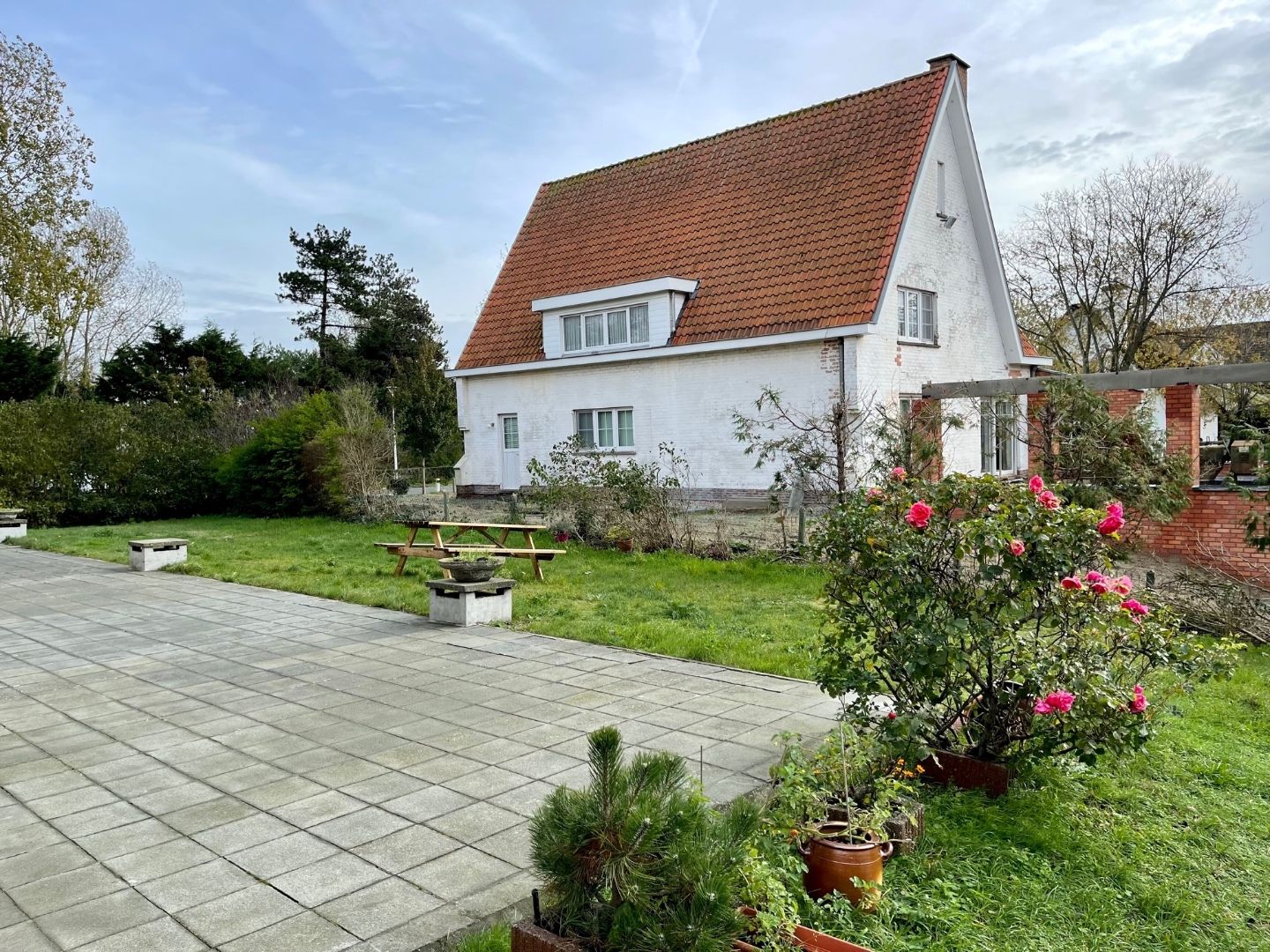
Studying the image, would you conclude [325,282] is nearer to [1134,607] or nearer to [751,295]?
[751,295]

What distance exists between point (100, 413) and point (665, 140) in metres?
15.7

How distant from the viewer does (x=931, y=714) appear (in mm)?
4293

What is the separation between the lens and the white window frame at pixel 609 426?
811 inches

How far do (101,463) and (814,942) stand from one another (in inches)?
918

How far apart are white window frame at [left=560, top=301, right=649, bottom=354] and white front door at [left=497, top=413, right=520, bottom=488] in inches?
110

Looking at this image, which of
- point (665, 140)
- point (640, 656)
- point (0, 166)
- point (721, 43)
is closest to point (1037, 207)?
point (665, 140)

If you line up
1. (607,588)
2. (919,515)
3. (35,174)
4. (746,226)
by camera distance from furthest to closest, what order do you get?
(35,174), (746,226), (607,588), (919,515)

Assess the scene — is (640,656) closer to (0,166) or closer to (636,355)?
(636,355)

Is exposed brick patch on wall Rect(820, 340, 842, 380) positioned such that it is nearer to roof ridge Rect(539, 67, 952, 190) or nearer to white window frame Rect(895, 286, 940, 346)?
white window frame Rect(895, 286, 940, 346)

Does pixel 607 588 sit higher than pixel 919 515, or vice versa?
pixel 919 515

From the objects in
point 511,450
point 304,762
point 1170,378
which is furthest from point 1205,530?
point 511,450

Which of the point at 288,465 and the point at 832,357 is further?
the point at 288,465

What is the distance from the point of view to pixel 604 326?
20719 millimetres

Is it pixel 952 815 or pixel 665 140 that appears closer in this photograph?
pixel 952 815
